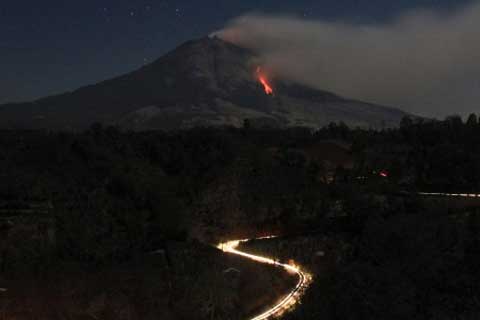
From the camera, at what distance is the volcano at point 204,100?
429 ft

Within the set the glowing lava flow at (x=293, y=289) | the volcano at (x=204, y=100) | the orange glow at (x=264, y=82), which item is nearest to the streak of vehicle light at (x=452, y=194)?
the glowing lava flow at (x=293, y=289)

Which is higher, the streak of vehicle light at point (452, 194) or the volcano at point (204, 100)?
the volcano at point (204, 100)

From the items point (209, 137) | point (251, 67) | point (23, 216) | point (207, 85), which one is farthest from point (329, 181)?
point (251, 67)

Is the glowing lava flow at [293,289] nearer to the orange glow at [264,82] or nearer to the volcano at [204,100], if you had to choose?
the volcano at [204,100]

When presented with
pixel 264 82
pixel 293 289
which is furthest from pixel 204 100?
pixel 293 289

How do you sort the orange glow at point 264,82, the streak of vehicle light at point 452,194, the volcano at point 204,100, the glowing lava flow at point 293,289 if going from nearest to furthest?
the glowing lava flow at point 293,289 → the streak of vehicle light at point 452,194 → the volcano at point 204,100 → the orange glow at point 264,82

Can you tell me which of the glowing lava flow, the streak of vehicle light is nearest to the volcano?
the streak of vehicle light

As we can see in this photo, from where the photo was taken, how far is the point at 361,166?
146 feet

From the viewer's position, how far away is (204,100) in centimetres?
15175

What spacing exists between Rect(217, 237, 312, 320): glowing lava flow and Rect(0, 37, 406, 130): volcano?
3367 inches

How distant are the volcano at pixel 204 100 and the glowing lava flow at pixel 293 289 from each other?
85527mm

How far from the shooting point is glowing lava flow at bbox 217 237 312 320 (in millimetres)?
21391

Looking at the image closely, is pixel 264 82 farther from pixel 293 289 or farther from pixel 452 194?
pixel 293 289

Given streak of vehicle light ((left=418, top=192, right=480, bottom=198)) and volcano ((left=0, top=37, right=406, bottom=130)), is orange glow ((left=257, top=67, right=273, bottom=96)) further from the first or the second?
streak of vehicle light ((left=418, top=192, right=480, bottom=198))
